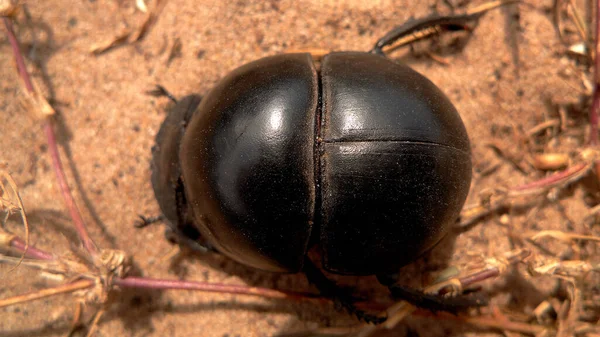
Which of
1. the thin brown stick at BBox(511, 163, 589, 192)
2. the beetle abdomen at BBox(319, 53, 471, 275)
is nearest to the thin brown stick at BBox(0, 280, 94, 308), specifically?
the beetle abdomen at BBox(319, 53, 471, 275)

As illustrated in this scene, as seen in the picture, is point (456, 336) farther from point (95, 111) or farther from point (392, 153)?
point (95, 111)

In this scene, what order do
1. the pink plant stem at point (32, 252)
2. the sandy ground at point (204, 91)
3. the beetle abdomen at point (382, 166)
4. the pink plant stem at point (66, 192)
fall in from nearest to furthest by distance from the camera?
the beetle abdomen at point (382, 166), the pink plant stem at point (32, 252), the pink plant stem at point (66, 192), the sandy ground at point (204, 91)

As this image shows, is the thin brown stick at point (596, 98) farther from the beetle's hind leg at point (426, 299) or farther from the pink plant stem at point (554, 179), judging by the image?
the beetle's hind leg at point (426, 299)

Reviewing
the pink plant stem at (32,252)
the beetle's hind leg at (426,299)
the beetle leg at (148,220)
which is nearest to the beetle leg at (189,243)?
the beetle leg at (148,220)

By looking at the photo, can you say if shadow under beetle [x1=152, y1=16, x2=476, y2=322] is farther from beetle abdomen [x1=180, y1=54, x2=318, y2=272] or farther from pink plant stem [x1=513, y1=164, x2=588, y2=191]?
pink plant stem [x1=513, y1=164, x2=588, y2=191]

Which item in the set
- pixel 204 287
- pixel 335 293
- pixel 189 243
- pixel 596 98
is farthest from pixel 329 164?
pixel 596 98

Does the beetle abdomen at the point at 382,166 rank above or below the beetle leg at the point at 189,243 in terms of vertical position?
above
